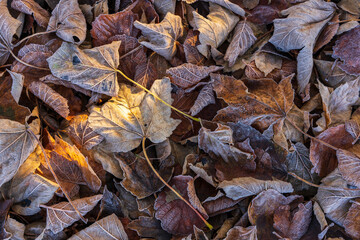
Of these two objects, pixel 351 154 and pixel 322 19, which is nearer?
pixel 351 154

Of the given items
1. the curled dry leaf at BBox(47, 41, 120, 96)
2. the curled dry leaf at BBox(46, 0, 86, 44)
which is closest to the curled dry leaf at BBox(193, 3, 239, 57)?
the curled dry leaf at BBox(47, 41, 120, 96)

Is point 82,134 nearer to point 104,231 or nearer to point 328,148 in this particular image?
point 104,231

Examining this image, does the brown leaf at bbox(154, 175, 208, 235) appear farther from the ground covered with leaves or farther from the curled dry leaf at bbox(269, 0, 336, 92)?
the curled dry leaf at bbox(269, 0, 336, 92)

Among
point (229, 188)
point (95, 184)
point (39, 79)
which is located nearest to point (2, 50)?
point (39, 79)

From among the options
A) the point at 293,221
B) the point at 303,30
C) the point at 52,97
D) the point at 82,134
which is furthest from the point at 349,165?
the point at 52,97

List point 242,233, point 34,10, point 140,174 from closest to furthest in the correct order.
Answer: point 242,233 < point 140,174 < point 34,10

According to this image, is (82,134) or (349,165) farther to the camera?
(82,134)

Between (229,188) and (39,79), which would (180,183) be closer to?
(229,188)
